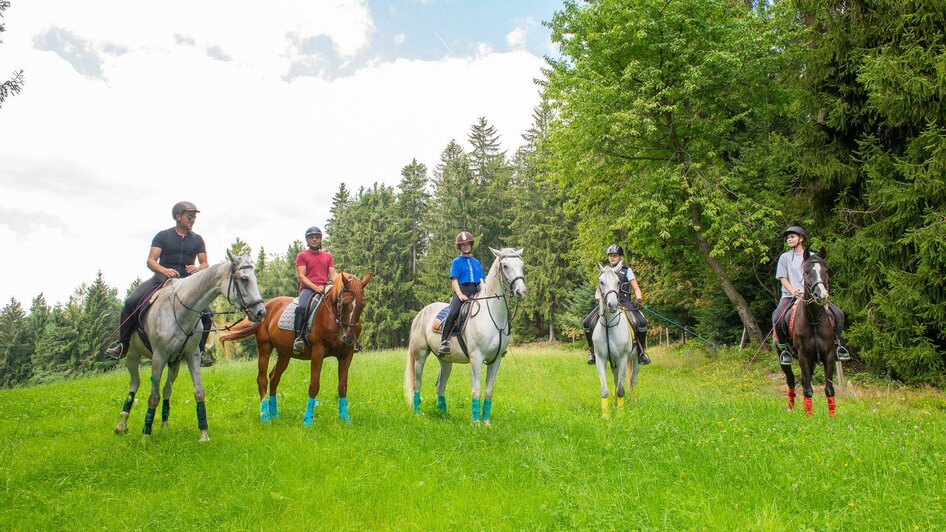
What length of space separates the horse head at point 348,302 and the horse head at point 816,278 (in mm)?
7036

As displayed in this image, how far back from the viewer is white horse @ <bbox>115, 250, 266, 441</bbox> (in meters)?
7.16

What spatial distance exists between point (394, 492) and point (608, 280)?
545 centimetres

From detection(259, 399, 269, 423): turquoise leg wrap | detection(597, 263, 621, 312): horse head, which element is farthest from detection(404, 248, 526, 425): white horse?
detection(259, 399, 269, 423): turquoise leg wrap

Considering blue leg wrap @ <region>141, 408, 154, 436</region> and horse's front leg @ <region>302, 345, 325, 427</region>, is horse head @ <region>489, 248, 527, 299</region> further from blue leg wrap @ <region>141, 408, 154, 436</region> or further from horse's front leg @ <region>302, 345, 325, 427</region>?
blue leg wrap @ <region>141, 408, 154, 436</region>

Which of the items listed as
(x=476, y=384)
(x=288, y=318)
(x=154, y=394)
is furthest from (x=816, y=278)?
(x=154, y=394)

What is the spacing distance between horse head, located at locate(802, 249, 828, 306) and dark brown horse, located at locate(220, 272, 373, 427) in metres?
6.98

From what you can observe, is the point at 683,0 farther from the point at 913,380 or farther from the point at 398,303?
the point at 398,303

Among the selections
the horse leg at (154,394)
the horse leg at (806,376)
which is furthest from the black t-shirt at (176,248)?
the horse leg at (806,376)

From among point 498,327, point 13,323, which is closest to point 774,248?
point 498,327

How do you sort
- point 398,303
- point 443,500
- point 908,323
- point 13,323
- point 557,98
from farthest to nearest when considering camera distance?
point 13,323 → point 398,303 → point 557,98 → point 908,323 → point 443,500

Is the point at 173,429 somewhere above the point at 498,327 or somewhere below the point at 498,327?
below

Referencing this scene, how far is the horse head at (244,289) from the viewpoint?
23.1 ft

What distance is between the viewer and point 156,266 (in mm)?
7941

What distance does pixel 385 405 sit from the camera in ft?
33.2
